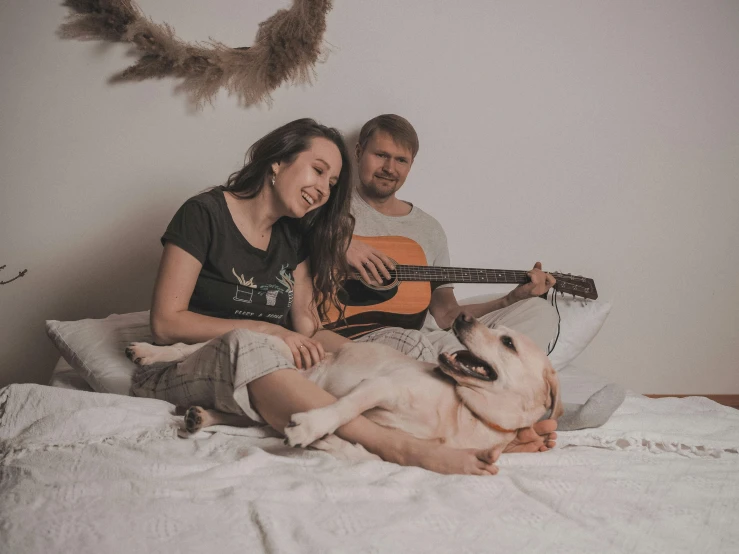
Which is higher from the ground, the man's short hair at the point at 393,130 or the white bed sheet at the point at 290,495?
the man's short hair at the point at 393,130

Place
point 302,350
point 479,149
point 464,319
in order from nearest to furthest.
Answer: point 464,319 → point 302,350 → point 479,149

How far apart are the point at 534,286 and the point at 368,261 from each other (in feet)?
2.33

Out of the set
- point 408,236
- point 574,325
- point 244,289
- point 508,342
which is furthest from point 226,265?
point 574,325

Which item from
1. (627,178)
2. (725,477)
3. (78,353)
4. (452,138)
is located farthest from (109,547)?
(627,178)

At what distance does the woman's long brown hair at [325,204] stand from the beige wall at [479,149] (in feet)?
3.06

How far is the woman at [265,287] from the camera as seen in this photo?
4.66ft

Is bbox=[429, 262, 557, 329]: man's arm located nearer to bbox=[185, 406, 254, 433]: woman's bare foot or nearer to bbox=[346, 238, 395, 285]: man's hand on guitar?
bbox=[346, 238, 395, 285]: man's hand on guitar

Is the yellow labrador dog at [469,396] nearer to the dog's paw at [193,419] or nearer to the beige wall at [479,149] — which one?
the dog's paw at [193,419]

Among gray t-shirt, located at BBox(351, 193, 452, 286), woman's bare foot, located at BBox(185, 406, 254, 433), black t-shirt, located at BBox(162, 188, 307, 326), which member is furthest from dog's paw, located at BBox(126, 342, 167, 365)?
gray t-shirt, located at BBox(351, 193, 452, 286)

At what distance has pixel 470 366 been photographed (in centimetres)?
152

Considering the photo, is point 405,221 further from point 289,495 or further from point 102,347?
point 289,495

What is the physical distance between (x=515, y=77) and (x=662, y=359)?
1725 millimetres

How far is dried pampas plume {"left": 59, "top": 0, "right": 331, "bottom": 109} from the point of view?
8.62 ft

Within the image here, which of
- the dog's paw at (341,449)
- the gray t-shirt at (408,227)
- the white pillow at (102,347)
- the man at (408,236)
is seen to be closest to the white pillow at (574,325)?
the man at (408,236)
